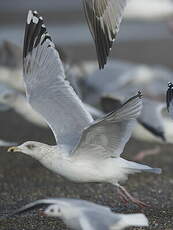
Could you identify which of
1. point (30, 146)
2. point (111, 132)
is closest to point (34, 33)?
point (30, 146)

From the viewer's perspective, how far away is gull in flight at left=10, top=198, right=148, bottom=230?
4.26 m

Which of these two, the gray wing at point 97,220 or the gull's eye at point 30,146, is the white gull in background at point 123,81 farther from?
the gray wing at point 97,220

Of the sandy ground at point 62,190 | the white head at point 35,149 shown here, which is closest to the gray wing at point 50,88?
the white head at point 35,149

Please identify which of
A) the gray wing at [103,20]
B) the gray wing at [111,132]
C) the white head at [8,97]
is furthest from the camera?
the white head at [8,97]

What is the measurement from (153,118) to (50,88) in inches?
62.1

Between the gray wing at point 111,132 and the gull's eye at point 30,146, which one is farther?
the gull's eye at point 30,146

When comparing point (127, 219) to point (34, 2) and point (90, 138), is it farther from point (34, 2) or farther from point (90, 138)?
point (34, 2)

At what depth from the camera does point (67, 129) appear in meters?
5.41

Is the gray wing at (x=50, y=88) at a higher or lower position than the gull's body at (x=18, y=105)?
higher

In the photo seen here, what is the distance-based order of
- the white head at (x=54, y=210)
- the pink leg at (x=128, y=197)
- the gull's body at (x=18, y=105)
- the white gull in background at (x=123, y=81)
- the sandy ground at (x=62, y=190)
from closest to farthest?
the white head at (x=54, y=210) < the sandy ground at (x=62, y=190) < the pink leg at (x=128, y=197) < the gull's body at (x=18, y=105) < the white gull in background at (x=123, y=81)

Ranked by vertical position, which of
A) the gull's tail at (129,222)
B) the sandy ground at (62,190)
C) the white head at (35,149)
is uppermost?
the gull's tail at (129,222)

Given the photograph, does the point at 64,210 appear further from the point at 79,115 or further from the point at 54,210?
the point at 79,115

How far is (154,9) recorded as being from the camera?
42.2 ft

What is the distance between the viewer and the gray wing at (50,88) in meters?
5.39
